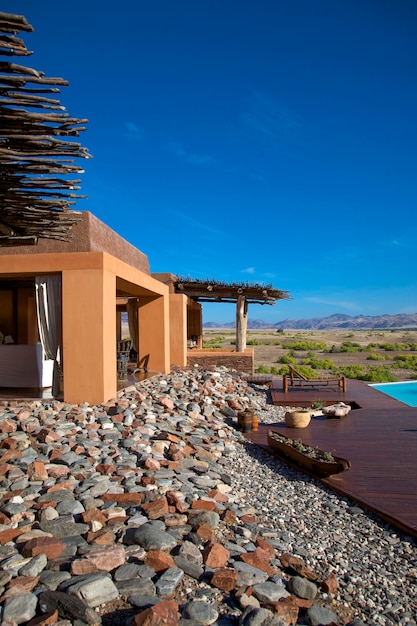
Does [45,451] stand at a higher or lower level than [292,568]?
higher

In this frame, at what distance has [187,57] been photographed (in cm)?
1376

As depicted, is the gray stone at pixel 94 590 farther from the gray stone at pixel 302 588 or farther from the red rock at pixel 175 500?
the red rock at pixel 175 500

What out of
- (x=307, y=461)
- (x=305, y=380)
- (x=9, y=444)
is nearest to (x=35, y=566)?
(x=9, y=444)

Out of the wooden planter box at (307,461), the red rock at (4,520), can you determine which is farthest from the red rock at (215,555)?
the wooden planter box at (307,461)

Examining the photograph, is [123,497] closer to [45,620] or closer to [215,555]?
[215,555]

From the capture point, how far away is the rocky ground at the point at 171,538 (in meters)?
2.90

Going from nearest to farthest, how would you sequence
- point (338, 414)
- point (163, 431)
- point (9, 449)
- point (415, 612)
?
point (415, 612) → point (9, 449) → point (163, 431) → point (338, 414)

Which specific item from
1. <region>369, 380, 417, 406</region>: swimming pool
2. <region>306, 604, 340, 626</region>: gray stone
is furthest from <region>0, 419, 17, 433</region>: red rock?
<region>369, 380, 417, 406</region>: swimming pool

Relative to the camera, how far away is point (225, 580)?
3166mm

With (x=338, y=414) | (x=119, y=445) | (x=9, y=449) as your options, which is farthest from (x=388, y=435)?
(x=9, y=449)

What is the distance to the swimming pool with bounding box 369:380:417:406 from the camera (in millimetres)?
14592

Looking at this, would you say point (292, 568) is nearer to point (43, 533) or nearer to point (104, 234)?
point (43, 533)

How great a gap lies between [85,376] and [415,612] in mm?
5977

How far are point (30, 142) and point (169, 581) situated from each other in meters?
3.22
